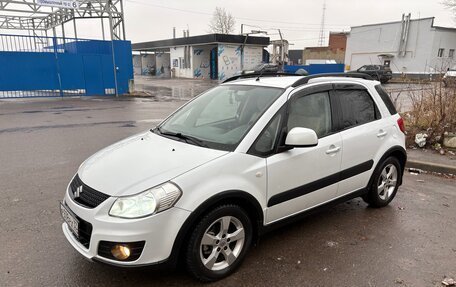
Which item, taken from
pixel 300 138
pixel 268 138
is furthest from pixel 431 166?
pixel 268 138

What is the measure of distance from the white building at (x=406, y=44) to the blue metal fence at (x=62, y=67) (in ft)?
99.2

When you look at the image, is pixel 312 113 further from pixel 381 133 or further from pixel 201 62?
pixel 201 62

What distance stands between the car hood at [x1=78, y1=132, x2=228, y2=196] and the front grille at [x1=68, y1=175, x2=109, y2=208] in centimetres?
4

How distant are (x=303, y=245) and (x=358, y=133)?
139 cm

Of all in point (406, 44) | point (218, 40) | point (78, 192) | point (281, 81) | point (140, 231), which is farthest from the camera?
point (406, 44)

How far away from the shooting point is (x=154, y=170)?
107 inches

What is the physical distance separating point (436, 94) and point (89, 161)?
735 cm

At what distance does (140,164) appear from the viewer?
287 centimetres

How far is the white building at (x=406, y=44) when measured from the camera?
3722 cm

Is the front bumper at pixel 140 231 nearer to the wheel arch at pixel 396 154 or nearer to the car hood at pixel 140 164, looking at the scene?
the car hood at pixel 140 164

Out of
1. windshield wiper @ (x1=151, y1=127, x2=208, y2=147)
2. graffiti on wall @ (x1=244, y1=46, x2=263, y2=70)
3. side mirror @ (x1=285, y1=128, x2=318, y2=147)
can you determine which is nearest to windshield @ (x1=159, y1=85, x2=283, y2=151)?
windshield wiper @ (x1=151, y1=127, x2=208, y2=147)

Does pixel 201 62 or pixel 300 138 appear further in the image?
pixel 201 62

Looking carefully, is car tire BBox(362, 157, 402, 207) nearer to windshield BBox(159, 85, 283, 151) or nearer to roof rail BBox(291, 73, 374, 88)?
roof rail BBox(291, 73, 374, 88)

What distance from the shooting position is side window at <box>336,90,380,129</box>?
3.83 metres
